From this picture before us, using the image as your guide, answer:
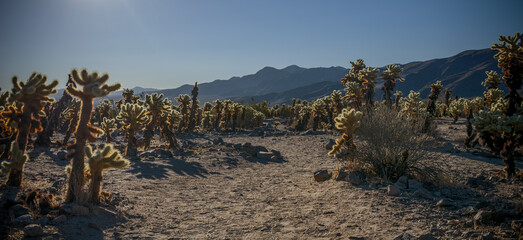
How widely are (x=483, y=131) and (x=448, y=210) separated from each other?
16.6 feet

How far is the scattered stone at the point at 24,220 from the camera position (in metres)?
4.05

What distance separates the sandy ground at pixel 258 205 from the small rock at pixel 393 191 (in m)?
0.15

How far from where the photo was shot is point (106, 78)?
219 inches

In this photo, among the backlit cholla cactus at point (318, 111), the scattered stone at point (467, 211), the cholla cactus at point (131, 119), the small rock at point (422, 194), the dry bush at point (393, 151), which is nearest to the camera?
the scattered stone at point (467, 211)

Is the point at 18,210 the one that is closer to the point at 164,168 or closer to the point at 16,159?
the point at 16,159

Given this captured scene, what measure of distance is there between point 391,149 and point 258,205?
3.63m

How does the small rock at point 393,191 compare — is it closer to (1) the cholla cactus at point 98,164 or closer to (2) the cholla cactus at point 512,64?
(1) the cholla cactus at point 98,164

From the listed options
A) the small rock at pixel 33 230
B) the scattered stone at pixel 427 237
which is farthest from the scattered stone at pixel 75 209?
the scattered stone at pixel 427 237

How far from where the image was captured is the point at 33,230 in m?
3.80

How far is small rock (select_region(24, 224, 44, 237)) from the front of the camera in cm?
378

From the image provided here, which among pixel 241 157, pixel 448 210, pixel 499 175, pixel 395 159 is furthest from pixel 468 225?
pixel 241 157

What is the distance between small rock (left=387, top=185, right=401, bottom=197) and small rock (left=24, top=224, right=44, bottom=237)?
6033 millimetres

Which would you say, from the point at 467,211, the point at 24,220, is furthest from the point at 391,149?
the point at 24,220

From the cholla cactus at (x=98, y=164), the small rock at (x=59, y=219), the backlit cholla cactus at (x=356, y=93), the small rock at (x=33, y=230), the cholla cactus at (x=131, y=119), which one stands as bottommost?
the small rock at (x=59, y=219)
